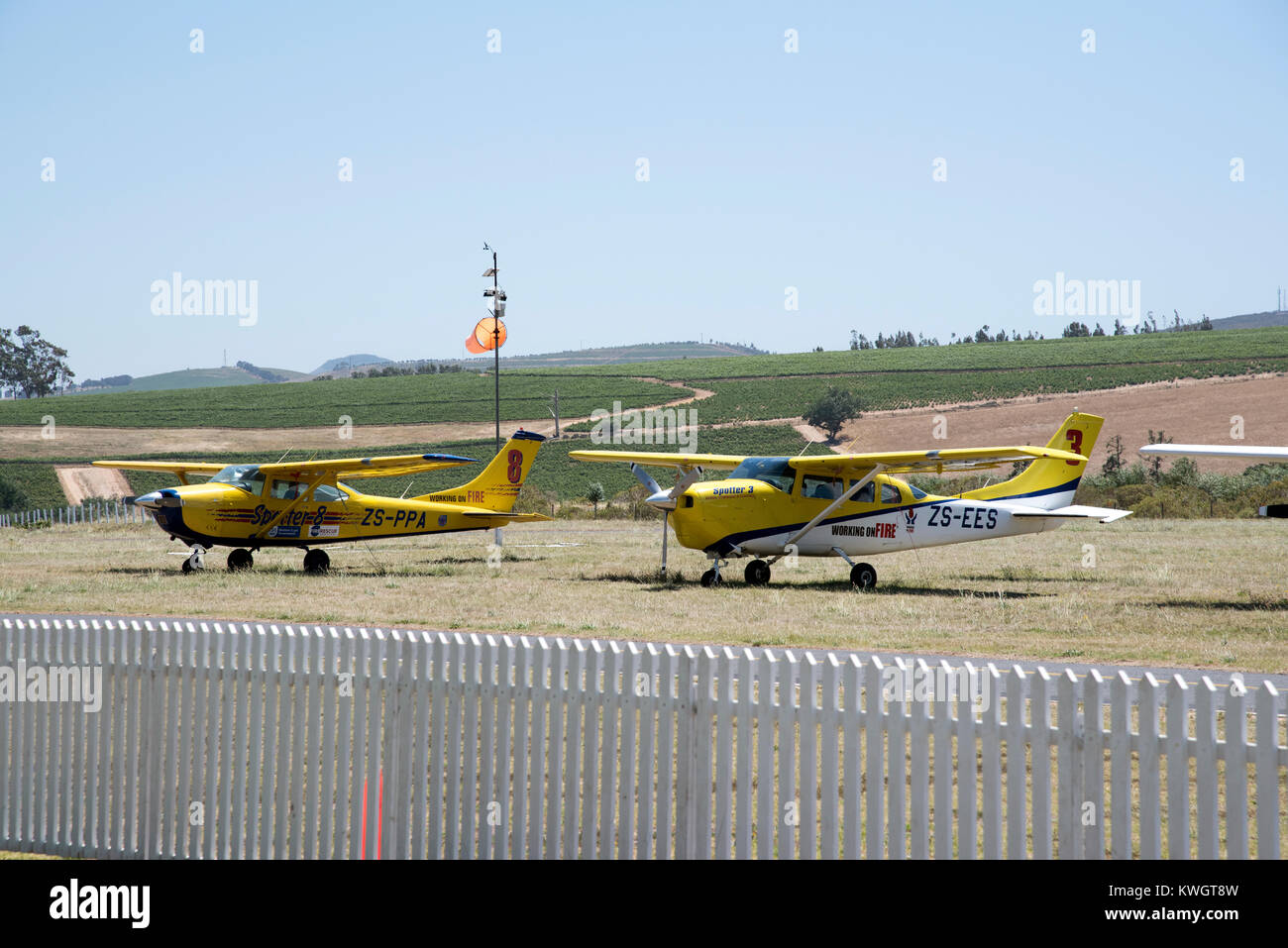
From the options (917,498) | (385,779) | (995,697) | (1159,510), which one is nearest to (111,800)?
(385,779)

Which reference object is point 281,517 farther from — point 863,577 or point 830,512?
point 863,577

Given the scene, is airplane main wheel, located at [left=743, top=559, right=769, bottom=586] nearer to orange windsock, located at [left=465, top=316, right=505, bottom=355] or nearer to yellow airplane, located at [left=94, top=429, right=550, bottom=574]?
yellow airplane, located at [left=94, top=429, right=550, bottom=574]

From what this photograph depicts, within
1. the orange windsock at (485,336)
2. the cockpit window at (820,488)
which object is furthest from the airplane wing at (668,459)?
the orange windsock at (485,336)

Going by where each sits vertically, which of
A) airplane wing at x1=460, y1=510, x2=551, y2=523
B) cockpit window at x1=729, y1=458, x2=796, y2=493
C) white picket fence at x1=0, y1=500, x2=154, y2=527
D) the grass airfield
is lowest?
white picket fence at x1=0, y1=500, x2=154, y2=527

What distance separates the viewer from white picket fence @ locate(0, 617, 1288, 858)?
482 centimetres

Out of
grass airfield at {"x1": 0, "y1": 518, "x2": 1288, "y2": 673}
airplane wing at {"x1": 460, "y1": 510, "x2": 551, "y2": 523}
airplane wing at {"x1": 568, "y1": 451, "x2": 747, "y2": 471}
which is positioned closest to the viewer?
grass airfield at {"x1": 0, "y1": 518, "x2": 1288, "y2": 673}

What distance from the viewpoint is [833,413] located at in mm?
88250

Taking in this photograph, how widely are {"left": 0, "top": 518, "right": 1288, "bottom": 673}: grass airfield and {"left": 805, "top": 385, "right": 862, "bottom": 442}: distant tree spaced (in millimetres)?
59704

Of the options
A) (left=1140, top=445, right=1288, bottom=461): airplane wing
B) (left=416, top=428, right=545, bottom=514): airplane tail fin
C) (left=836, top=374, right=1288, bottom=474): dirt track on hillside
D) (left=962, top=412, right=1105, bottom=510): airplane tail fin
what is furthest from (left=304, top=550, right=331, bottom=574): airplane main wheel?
(left=836, top=374, right=1288, bottom=474): dirt track on hillside

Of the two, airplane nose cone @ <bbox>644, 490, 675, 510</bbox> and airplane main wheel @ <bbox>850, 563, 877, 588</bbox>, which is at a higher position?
airplane nose cone @ <bbox>644, 490, 675, 510</bbox>

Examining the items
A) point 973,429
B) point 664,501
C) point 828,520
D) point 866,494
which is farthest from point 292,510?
point 973,429

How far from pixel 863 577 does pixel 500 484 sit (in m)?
9.44

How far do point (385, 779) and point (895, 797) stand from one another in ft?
9.44
